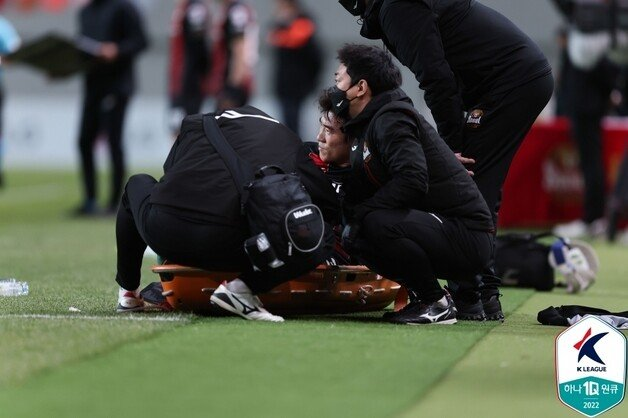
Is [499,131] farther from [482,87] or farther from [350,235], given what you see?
[350,235]

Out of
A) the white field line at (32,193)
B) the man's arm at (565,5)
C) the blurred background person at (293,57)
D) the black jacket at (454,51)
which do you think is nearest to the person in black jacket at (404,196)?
the black jacket at (454,51)

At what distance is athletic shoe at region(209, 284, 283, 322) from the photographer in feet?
18.2

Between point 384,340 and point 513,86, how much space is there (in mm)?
1493

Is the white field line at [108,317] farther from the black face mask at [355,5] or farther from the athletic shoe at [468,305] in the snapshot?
the black face mask at [355,5]

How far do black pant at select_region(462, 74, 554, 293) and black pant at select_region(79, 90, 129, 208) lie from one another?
25.5 ft

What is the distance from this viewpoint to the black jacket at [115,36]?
13195mm

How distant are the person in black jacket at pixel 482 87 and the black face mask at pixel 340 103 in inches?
13.2

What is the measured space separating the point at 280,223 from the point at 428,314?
0.82 meters

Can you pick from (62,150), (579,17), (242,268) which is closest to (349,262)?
(242,268)

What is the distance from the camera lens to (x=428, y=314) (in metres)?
5.66

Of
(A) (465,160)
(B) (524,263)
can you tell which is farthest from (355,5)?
(B) (524,263)

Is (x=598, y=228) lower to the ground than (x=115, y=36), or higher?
lower

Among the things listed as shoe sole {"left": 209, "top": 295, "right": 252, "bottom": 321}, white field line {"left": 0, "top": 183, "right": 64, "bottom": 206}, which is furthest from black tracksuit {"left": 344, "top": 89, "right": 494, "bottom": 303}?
white field line {"left": 0, "top": 183, "right": 64, "bottom": 206}

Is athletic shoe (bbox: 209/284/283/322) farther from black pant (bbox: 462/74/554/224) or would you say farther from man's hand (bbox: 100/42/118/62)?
man's hand (bbox: 100/42/118/62)
